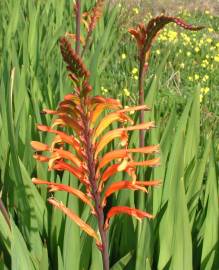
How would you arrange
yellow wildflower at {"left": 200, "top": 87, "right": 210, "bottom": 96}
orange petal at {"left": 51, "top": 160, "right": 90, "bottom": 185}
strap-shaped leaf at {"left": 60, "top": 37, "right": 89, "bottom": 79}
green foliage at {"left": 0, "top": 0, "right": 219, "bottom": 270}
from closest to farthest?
1. strap-shaped leaf at {"left": 60, "top": 37, "right": 89, "bottom": 79}
2. orange petal at {"left": 51, "top": 160, "right": 90, "bottom": 185}
3. green foliage at {"left": 0, "top": 0, "right": 219, "bottom": 270}
4. yellow wildflower at {"left": 200, "top": 87, "right": 210, "bottom": 96}

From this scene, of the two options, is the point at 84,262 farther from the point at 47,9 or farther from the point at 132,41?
the point at 132,41

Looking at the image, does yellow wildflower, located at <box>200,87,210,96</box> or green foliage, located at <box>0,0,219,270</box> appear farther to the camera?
yellow wildflower, located at <box>200,87,210,96</box>

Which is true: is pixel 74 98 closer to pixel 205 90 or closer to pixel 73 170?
pixel 73 170

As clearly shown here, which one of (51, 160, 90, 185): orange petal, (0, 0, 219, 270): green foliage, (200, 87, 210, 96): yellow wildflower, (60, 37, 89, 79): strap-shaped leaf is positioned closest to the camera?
(60, 37, 89, 79): strap-shaped leaf

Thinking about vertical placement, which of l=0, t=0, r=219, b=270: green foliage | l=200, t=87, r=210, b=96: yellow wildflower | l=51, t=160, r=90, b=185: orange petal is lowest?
l=0, t=0, r=219, b=270: green foliage

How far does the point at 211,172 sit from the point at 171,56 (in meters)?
2.89

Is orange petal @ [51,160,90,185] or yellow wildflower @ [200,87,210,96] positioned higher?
yellow wildflower @ [200,87,210,96]

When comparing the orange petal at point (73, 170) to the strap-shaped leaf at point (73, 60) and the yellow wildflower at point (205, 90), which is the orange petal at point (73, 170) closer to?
the strap-shaped leaf at point (73, 60)

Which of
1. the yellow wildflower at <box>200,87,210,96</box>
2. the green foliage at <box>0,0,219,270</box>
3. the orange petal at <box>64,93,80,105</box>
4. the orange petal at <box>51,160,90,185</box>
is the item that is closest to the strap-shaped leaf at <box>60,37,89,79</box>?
the orange petal at <box>64,93,80,105</box>

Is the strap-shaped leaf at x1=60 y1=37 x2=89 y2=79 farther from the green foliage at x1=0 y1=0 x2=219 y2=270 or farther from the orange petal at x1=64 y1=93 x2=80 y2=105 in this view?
the green foliage at x1=0 y1=0 x2=219 y2=270

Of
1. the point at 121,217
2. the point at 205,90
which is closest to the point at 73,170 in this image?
the point at 121,217

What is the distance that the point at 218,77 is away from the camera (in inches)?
150

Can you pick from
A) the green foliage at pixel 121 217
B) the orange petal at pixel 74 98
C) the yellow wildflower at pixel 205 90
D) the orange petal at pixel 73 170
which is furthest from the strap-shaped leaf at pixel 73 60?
the yellow wildflower at pixel 205 90

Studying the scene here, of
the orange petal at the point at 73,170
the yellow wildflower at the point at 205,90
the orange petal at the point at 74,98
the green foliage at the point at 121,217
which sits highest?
the orange petal at the point at 74,98
